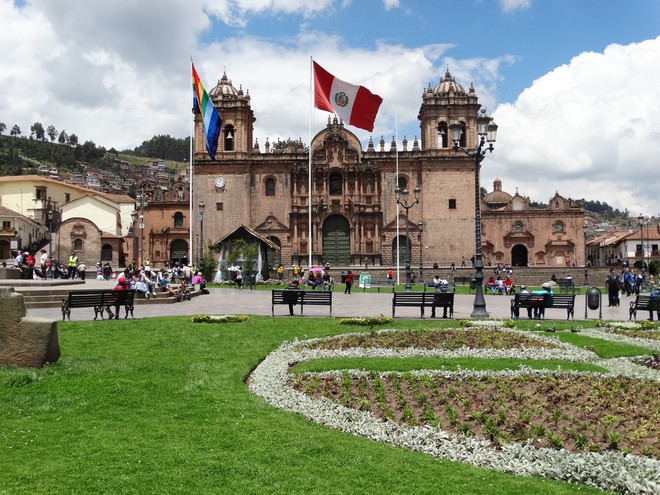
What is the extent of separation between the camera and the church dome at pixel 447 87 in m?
53.5

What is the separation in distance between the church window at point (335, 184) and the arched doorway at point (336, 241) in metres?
2.06

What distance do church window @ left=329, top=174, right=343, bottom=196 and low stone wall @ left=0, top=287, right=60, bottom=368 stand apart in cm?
4449

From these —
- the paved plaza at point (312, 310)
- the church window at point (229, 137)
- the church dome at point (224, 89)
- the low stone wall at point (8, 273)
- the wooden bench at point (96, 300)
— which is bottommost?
the paved plaza at point (312, 310)

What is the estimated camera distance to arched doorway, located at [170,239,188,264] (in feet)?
185

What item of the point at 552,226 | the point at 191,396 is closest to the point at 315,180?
the point at 552,226

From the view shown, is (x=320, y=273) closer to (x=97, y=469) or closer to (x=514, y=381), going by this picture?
(x=514, y=381)

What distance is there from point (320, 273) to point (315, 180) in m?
14.7

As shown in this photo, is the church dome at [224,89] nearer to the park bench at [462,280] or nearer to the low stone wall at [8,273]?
the park bench at [462,280]

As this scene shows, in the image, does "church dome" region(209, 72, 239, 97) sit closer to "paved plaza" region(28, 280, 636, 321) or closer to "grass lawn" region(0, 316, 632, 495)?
"paved plaza" region(28, 280, 636, 321)

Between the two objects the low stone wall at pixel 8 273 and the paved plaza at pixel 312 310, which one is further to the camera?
the low stone wall at pixel 8 273

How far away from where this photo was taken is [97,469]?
5324 mm

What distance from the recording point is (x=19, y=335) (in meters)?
→ 8.86

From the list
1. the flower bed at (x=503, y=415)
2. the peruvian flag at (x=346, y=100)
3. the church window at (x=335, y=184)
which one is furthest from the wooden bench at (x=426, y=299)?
the church window at (x=335, y=184)

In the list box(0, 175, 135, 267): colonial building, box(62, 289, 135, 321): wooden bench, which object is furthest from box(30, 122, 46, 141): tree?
box(62, 289, 135, 321): wooden bench
